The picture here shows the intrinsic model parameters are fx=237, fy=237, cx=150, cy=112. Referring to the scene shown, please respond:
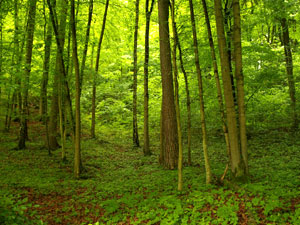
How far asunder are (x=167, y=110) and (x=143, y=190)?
3.36 m

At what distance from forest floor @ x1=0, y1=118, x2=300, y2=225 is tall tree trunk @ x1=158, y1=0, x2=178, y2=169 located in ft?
2.18

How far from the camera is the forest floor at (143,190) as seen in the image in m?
4.61

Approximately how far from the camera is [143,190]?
6848mm

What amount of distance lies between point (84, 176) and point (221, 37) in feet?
21.4

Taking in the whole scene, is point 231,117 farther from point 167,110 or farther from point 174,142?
point 167,110

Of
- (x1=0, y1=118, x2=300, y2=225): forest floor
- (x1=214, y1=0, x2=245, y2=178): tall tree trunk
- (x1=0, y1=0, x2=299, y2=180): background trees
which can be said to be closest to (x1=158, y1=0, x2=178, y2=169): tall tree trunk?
(x1=0, y1=0, x2=299, y2=180): background trees

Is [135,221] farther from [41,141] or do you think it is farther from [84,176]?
[41,141]

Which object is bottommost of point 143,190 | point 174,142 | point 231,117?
point 143,190

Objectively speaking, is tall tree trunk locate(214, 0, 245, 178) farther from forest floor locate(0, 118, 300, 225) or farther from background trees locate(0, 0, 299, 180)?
forest floor locate(0, 118, 300, 225)

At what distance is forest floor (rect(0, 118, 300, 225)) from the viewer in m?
4.61

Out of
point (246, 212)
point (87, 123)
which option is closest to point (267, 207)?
point (246, 212)

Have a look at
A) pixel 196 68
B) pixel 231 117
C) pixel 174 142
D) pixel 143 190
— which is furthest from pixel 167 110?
pixel 143 190

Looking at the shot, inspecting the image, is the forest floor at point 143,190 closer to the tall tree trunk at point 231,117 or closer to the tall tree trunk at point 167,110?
the tall tree trunk at point 231,117

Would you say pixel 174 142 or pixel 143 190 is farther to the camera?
pixel 174 142
